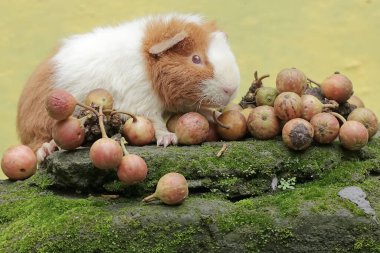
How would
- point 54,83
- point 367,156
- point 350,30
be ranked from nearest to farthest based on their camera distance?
point 367,156 < point 54,83 < point 350,30

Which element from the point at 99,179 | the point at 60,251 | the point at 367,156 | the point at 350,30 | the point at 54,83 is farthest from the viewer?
the point at 350,30

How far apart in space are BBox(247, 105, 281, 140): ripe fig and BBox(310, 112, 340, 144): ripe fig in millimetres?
228

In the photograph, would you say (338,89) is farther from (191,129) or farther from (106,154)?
(106,154)

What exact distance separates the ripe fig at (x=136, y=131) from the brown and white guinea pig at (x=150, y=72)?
89mm

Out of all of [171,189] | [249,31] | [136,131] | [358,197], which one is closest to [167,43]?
[136,131]

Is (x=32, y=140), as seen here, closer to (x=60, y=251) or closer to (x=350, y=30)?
(x=60, y=251)

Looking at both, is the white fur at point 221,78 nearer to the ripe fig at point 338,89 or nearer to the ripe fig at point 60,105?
the ripe fig at point 338,89

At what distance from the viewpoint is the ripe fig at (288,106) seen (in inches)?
169

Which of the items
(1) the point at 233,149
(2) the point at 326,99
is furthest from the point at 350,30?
(1) the point at 233,149

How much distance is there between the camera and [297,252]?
3902 mm

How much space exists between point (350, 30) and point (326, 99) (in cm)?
349

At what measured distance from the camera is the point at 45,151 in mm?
4566

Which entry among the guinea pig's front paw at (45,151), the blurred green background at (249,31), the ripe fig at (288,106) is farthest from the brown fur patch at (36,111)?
the blurred green background at (249,31)

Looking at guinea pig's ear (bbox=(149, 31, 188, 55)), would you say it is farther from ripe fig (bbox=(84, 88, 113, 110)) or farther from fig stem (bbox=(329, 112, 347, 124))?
fig stem (bbox=(329, 112, 347, 124))
